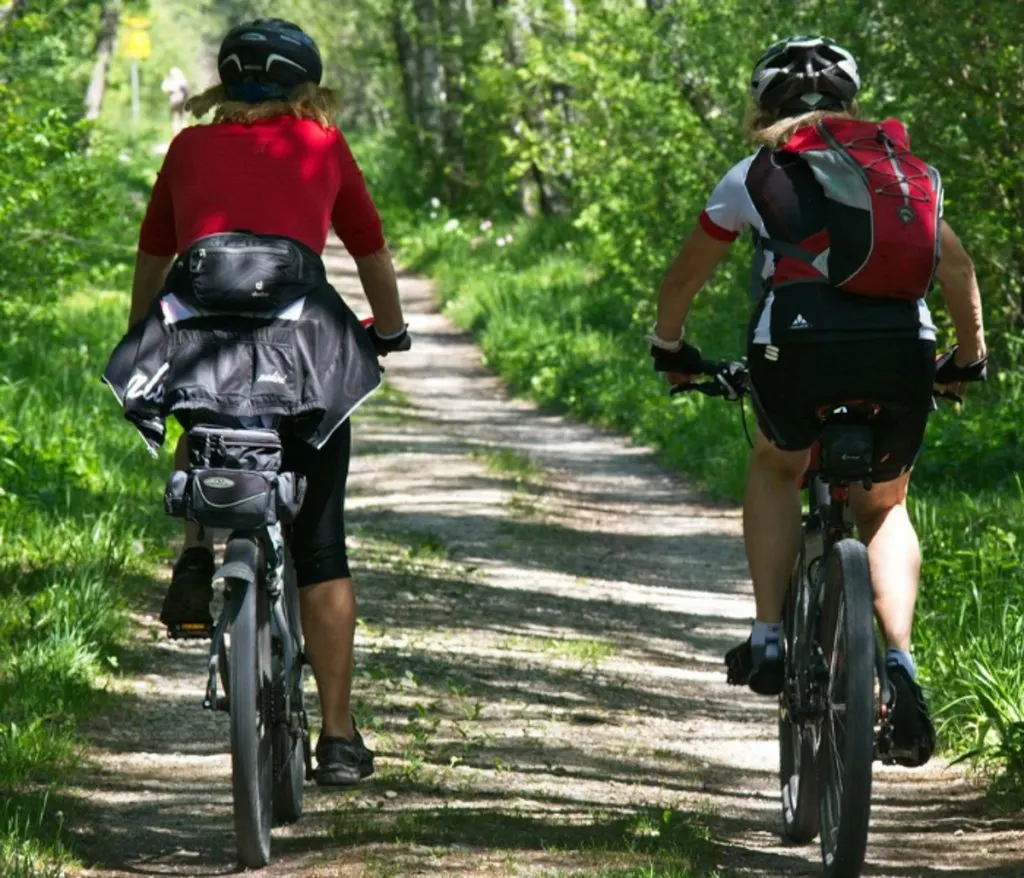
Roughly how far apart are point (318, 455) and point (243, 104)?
867 millimetres

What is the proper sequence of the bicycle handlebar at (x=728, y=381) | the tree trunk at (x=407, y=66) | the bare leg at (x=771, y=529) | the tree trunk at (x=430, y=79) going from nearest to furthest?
the bicycle handlebar at (x=728, y=381)
the bare leg at (x=771, y=529)
the tree trunk at (x=430, y=79)
the tree trunk at (x=407, y=66)

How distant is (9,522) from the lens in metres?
8.28

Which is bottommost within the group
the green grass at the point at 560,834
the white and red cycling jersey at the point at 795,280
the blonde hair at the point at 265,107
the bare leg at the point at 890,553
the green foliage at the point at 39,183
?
the green grass at the point at 560,834

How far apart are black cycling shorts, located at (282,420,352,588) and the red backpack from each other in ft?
4.04

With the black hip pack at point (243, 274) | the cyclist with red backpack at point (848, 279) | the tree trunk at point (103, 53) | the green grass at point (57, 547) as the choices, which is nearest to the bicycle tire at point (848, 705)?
the cyclist with red backpack at point (848, 279)

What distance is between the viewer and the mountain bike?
162 inches

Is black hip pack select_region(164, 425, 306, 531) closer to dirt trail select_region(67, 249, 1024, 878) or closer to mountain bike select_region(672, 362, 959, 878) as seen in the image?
dirt trail select_region(67, 249, 1024, 878)

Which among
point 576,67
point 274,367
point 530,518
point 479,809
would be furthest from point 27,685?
point 576,67

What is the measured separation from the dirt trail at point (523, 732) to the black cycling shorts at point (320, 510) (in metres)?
0.68

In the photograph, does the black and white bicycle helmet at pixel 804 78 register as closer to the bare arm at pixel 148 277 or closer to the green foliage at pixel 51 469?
the bare arm at pixel 148 277

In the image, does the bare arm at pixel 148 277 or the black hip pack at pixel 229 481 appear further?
the bare arm at pixel 148 277

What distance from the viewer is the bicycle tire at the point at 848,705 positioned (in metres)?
4.09

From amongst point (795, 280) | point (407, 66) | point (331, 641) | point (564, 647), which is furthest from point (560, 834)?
point (407, 66)

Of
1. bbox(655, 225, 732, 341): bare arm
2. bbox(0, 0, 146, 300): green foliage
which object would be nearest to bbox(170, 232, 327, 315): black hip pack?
bbox(655, 225, 732, 341): bare arm
